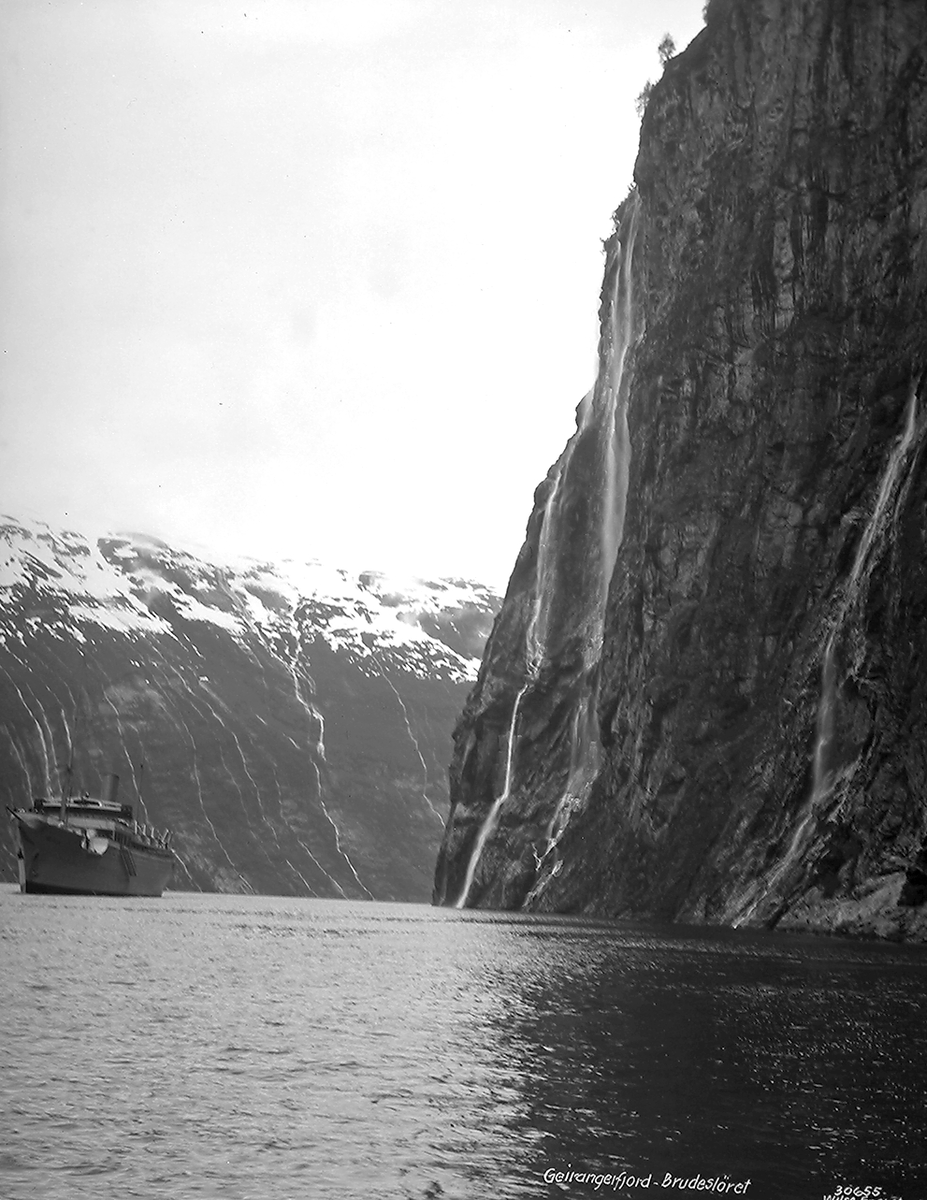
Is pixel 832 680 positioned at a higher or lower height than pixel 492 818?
higher

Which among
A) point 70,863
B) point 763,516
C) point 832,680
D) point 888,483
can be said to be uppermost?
point 763,516

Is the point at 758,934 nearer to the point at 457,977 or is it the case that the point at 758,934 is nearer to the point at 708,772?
the point at 708,772

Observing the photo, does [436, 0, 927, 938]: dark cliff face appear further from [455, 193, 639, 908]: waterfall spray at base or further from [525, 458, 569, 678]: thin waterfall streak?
[525, 458, 569, 678]: thin waterfall streak

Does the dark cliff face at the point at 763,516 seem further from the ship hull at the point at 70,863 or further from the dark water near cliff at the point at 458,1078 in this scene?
the ship hull at the point at 70,863

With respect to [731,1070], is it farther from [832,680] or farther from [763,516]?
[763,516]

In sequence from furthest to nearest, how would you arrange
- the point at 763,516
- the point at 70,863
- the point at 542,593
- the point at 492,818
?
the point at 542,593
the point at 492,818
the point at 70,863
the point at 763,516

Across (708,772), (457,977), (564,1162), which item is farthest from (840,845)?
Result: (564,1162)

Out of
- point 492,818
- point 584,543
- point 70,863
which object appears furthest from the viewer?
point 584,543

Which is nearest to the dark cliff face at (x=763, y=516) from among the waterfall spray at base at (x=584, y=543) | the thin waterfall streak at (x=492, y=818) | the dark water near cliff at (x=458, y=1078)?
the waterfall spray at base at (x=584, y=543)

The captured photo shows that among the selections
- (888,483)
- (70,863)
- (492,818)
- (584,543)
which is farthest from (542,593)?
(888,483)
